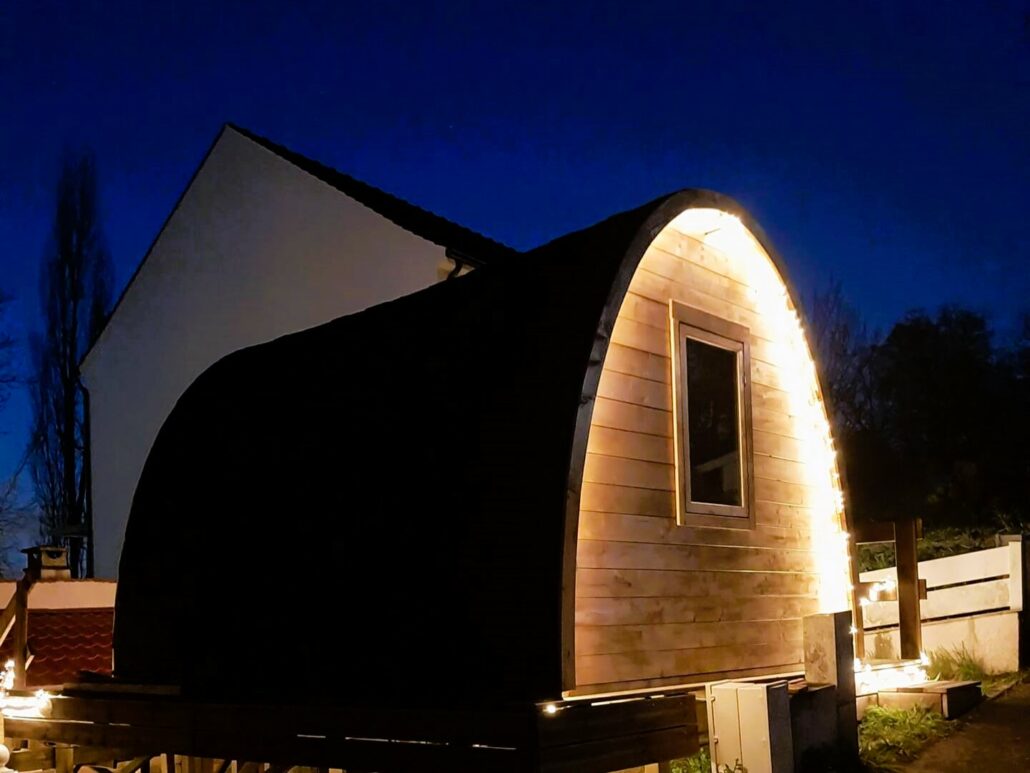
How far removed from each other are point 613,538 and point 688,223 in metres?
2.49

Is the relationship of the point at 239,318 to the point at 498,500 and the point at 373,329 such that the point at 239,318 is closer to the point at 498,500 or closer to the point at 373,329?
the point at 373,329

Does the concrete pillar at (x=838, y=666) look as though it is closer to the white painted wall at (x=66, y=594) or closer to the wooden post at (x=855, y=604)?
the wooden post at (x=855, y=604)

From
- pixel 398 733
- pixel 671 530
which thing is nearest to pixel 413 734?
pixel 398 733

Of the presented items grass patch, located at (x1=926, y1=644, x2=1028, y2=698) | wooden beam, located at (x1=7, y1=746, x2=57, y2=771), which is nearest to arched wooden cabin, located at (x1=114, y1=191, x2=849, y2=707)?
wooden beam, located at (x1=7, y1=746, x2=57, y2=771)

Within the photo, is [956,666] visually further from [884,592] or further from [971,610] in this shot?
[884,592]

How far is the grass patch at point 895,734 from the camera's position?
350 inches

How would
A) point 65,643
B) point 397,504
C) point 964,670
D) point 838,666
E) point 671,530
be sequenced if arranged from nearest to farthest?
point 397,504
point 671,530
point 838,666
point 65,643
point 964,670

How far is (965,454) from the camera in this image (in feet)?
84.4

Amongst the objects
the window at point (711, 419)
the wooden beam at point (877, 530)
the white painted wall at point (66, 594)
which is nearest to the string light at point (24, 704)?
the white painted wall at point (66, 594)

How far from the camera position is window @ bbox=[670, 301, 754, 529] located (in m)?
7.75

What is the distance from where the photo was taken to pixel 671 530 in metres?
7.52

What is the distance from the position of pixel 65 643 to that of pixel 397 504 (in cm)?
655

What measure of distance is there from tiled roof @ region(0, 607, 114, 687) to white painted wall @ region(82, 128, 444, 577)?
214 inches

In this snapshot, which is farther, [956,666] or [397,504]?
[956,666]
